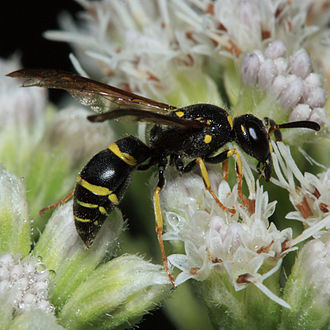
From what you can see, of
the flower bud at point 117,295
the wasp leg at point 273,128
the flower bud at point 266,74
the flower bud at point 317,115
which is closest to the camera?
the flower bud at point 117,295

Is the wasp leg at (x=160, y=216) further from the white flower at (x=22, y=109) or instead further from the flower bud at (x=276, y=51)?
the white flower at (x=22, y=109)

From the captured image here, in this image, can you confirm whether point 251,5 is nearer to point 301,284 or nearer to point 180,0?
point 180,0

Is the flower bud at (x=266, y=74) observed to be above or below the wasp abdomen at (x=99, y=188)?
above

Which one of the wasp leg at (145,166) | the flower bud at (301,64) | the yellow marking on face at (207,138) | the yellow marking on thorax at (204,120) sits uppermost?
the flower bud at (301,64)

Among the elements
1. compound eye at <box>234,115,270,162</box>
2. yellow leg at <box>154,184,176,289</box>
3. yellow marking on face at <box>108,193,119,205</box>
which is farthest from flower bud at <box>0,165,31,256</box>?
compound eye at <box>234,115,270,162</box>

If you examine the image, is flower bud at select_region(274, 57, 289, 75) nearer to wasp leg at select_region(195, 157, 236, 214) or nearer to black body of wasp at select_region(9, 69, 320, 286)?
black body of wasp at select_region(9, 69, 320, 286)

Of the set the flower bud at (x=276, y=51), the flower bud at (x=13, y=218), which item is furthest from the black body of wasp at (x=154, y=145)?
the flower bud at (x=276, y=51)

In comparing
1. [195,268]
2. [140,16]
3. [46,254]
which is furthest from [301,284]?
[140,16]

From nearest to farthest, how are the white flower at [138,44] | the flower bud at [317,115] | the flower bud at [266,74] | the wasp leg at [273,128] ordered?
the wasp leg at [273,128], the flower bud at [317,115], the flower bud at [266,74], the white flower at [138,44]

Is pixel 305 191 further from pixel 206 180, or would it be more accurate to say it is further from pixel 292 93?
pixel 292 93
